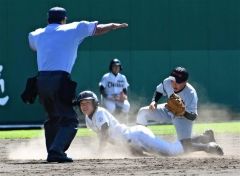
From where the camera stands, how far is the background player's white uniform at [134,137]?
11.4 meters

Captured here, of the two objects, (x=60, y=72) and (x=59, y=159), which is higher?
(x=60, y=72)

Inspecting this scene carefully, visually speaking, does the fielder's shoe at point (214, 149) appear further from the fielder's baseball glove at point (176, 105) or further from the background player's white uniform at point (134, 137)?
the fielder's baseball glove at point (176, 105)

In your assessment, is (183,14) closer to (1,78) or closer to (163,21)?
(163,21)

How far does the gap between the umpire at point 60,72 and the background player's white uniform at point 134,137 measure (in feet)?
2.64

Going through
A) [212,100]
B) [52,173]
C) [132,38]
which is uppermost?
[52,173]

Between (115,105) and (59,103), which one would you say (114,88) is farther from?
(59,103)

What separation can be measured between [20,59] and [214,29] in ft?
17.7

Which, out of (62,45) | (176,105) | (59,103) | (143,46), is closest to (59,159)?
(59,103)

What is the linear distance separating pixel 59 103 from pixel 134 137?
4.60 ft

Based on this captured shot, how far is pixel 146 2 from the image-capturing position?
23.6 metres

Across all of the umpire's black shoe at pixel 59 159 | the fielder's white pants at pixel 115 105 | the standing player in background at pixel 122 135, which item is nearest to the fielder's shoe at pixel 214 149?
the standing player in background at pixel 122 135

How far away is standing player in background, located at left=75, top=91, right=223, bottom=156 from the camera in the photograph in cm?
1137

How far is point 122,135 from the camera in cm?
1155

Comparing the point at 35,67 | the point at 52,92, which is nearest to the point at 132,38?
the point at 35,67
